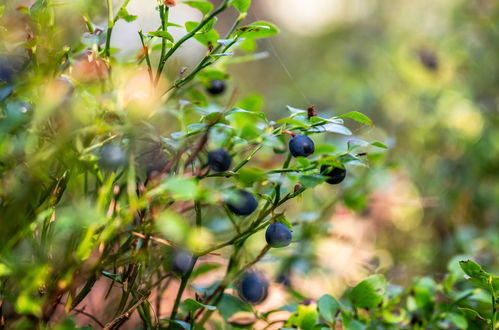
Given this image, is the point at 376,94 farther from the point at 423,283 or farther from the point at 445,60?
the point at 423,283

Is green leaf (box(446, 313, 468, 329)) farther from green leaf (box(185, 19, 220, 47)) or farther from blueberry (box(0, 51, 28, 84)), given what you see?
blueberry (box(0, 51, 28, 84))

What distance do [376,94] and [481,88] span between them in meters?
0.50

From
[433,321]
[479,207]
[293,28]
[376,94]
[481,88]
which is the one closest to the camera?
[433,321]

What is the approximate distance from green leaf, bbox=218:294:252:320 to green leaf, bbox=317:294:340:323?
0.44 ft

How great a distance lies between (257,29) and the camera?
82 cm

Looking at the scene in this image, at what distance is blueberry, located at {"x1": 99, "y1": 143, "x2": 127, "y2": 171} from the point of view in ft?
2.39

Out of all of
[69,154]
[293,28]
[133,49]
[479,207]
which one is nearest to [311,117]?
[69,154]

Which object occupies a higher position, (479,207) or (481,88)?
(481,88)

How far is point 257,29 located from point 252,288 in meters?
0.45

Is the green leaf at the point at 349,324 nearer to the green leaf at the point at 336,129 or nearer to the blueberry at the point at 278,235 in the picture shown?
the blueberry at the point at 278,235

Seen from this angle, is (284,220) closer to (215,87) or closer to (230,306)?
(230,306)

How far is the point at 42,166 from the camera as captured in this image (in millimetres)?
724

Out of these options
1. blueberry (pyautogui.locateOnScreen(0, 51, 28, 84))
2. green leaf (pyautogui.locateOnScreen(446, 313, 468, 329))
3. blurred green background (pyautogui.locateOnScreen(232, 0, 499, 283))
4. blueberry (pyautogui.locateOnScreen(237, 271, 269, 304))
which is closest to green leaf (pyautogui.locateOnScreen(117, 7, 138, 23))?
blueberry (pyautogui.locateOnScreen(0, 51, 28, 84))

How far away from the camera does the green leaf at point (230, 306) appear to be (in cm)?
99
